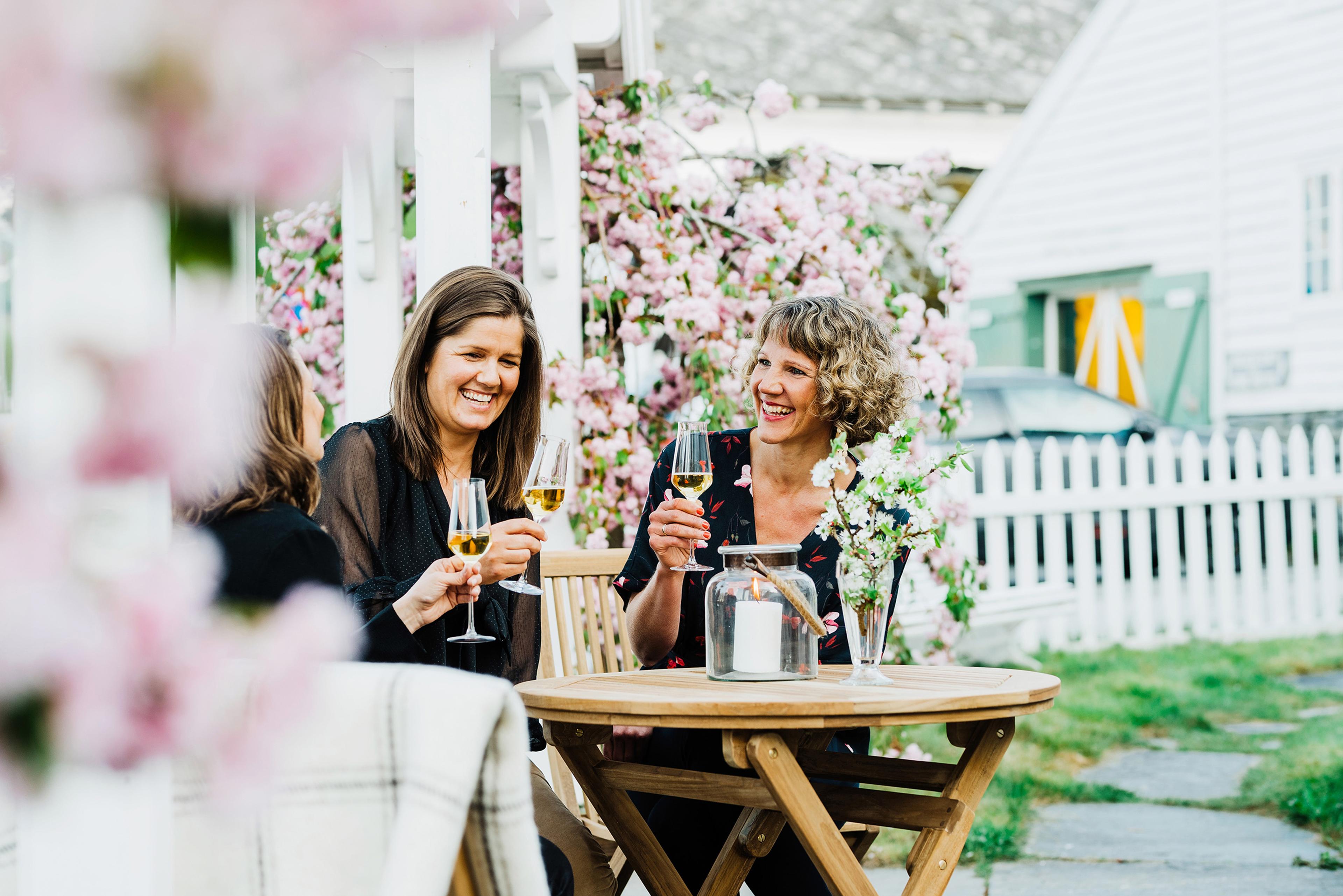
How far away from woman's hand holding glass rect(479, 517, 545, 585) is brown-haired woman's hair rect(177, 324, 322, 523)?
0.50 meters

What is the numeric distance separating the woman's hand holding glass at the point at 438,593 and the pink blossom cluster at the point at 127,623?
1623 millimetres

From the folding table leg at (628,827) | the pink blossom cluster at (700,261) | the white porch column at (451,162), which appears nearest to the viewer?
the folding table leg at (628,827)

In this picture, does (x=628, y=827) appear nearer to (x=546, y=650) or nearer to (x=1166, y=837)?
(x=546, y=650)

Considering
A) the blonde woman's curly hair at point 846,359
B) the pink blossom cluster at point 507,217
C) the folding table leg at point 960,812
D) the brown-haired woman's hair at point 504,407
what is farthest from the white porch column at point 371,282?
the folding table leg at point 960,812

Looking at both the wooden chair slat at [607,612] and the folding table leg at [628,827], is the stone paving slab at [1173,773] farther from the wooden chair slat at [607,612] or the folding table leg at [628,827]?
the folding table leg at [628,827]

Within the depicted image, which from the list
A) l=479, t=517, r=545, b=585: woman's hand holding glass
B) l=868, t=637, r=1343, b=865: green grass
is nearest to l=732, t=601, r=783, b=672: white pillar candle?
l=479, t=517, r=545, b=585: woman's hand holding glass

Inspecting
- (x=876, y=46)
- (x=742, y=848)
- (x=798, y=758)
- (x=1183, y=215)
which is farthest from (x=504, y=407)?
(x=876, y=46)

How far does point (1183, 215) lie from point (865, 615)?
9812 mm

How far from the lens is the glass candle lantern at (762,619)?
2191 mm

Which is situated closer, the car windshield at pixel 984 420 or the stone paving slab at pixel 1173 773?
the stone paving slab at pixel 1173 773

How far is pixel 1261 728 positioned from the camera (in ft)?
17.9

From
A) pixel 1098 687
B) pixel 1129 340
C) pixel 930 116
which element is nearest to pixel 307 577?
pixel 1098 687

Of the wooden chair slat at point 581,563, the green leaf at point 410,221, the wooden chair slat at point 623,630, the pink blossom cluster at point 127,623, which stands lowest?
the wooden chair slat at point 623,630

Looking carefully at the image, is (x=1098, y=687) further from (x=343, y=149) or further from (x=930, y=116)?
(x=930, y=116)
